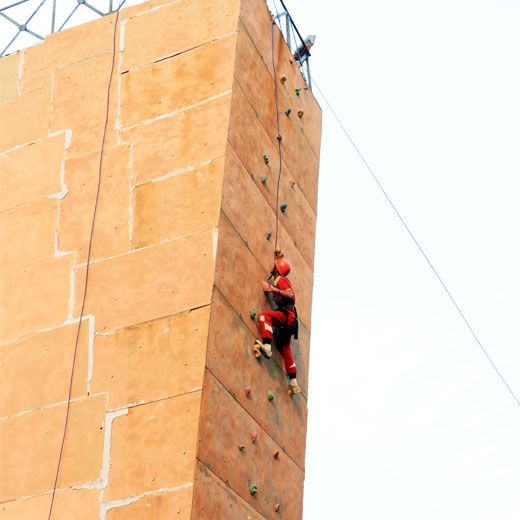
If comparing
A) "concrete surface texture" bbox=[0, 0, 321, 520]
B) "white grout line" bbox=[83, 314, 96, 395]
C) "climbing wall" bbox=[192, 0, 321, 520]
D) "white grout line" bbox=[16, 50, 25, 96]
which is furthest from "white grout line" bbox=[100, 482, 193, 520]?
"white grout line" bbox=[16, 50, 25, 96]

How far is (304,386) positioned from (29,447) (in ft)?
10.2

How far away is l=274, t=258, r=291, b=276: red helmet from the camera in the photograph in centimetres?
1480

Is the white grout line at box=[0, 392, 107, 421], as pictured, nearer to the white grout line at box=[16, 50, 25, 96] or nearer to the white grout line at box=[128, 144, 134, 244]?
the white grout line at box=[128, 144, 134, 244]

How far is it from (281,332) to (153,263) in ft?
5.12

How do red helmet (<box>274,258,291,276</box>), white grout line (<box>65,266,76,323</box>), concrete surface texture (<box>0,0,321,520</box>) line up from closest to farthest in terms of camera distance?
concrete surface texture (<box>0,0,321,520</box>) → white grout line (<box>65,266,76,323</box>) → red helmet (<box>274,258,291,276</box>)

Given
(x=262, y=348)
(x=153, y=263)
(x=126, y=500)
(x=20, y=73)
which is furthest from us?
(x=20, y=73)

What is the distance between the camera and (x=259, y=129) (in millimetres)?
15289

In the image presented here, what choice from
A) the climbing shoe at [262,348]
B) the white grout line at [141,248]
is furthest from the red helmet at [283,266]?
the white grout line at [141,248]

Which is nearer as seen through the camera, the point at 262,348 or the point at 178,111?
the point at 262,348

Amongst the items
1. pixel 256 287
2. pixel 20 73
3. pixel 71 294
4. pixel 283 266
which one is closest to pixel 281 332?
pixel 256 287

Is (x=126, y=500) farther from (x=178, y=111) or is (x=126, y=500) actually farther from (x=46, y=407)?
(x=178, y=111)

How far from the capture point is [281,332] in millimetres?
14547

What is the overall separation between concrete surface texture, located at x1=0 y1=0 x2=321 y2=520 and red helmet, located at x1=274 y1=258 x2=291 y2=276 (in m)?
0.15

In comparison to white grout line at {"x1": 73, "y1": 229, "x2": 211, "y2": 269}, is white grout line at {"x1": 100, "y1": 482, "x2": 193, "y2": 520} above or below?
below
